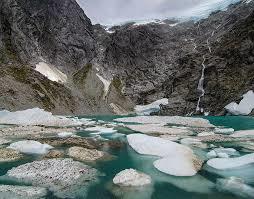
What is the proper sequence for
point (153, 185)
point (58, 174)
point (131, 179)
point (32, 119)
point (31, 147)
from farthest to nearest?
1. point (32, 119)
2. point (31, 147)
3. point (58, 174)
4. point (131, 179)
5. point (153, 185)

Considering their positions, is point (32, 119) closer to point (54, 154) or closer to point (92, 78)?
point (54, 154)

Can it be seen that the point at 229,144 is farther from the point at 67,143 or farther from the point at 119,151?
the point at 67,143

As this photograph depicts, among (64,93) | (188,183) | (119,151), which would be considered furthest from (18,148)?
(64,93)

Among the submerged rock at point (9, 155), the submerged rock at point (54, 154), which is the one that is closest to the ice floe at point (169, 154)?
the submerged rock at point (54, 154)

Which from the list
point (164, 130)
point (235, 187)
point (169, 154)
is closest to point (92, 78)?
point (164, 130)

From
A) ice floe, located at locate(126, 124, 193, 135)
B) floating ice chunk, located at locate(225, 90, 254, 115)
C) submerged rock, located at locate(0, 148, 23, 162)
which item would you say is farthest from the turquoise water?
floating ice chunk, located at locate(225, 90, 254, 115)

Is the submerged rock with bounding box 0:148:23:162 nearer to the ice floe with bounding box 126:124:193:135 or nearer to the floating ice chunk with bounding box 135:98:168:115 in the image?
the ice floe with bounding box 126:124:193:135
